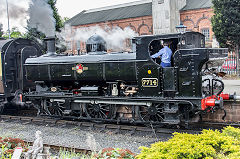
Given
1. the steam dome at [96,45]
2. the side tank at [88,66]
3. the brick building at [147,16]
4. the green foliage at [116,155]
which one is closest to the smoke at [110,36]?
the steam dome at [96,45]

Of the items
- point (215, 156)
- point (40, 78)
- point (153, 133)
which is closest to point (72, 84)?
point (40, 78)

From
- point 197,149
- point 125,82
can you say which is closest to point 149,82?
point 125,82

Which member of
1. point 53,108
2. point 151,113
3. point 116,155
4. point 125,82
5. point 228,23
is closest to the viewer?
point 116,155

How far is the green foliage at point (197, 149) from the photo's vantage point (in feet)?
14.5

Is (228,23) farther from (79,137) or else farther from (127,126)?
(79,137)

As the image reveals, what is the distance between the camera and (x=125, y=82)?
929 cm

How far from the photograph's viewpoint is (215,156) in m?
4.47

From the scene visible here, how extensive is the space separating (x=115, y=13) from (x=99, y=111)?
3483 centimetres

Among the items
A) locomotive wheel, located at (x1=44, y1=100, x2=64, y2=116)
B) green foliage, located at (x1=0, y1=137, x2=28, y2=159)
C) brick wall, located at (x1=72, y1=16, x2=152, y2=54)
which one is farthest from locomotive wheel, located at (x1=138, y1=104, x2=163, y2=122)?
brick wall, located at (x1=72, y1=16, x2=152, y2=54)

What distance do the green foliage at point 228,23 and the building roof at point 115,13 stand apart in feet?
50.9

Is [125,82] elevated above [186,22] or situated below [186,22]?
below

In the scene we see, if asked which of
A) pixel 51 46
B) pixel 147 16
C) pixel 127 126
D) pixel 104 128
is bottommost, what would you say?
pixel 104 128

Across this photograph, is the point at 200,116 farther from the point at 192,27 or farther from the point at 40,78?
the point at 192,27

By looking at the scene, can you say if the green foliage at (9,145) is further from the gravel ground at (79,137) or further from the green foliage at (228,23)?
the green foliage at (228,23)
